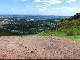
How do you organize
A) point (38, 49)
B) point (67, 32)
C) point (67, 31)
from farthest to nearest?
point (67, 31) → point (67, 32) → point (38, 49)

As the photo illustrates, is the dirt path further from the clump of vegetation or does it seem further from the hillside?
the clump of vegetation

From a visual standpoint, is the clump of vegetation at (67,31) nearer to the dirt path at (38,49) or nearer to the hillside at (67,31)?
the hillside at (67,31)

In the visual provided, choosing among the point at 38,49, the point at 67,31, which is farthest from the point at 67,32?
the point at 38,49

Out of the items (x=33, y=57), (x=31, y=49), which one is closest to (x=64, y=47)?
(x=31, y=49)

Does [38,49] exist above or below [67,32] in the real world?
above

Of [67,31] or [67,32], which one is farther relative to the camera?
[67,31]

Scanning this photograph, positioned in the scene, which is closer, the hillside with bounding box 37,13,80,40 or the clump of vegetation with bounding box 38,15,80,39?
the hillside with bounding box 37,13,80,40

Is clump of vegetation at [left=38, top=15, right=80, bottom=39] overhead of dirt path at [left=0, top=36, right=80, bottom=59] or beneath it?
beneath

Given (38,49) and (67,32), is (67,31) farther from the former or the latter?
(38,49)

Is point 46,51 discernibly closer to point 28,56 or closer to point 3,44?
point 28,56

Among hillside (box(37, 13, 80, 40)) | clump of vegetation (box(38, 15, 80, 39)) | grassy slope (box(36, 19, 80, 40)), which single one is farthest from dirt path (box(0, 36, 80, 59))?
clump of vegetation (box(38, 15, 80, 39))
